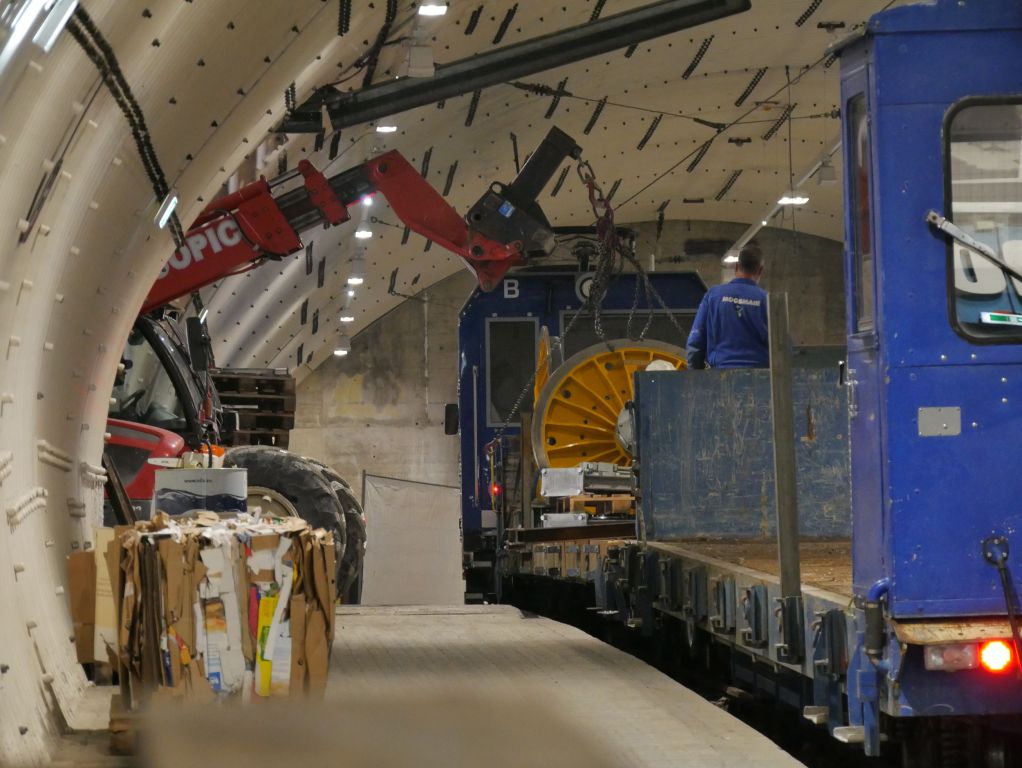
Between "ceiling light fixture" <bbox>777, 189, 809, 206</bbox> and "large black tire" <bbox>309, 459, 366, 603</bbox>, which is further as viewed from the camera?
"ceiling light fixture" <bbox>777, 189, 809, 206</bbox>

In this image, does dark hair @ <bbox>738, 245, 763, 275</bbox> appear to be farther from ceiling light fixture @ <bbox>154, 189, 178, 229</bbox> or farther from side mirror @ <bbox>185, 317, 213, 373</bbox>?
side mirror @ <bbox>185, 317, 213, 373</bbox>

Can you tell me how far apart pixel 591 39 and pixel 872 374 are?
26.6 ft

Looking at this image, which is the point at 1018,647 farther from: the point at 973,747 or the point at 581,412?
the point at 581,412

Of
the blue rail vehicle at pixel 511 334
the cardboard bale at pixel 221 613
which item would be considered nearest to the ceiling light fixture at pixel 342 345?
the blue rail vehicle at pixel 511 334

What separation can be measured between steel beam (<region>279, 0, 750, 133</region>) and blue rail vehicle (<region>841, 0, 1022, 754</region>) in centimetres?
704

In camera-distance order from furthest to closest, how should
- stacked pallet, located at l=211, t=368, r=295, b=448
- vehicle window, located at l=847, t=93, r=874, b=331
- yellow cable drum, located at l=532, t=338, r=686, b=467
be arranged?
stacked pallet, located at l=211, t=368, r=295, b=448, yellow cable drum, located at l=532, t=338, r=686, b=467, vehicle window, located at l=847, t=93, r=874, b=331

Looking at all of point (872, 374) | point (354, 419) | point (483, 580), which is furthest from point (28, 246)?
point (354, 419)

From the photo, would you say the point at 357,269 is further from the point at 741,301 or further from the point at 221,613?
the point at 221,613

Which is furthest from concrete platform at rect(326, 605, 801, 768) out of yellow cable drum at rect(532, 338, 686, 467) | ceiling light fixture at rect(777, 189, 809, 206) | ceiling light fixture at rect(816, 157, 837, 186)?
ceiling light fixture at rect(777, 189, 809, 206)

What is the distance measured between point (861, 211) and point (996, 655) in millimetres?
1574

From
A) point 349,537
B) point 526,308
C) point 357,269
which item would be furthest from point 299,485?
point 357,269

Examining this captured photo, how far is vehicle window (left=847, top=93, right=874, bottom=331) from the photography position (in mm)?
5609

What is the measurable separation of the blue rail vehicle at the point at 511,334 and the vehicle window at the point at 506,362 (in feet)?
0.04

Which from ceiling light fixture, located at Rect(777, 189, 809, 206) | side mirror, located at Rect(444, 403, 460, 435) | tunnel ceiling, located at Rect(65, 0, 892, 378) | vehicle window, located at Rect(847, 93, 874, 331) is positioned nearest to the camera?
vehicle window, located at Rect(847, 93, 874, 331)
